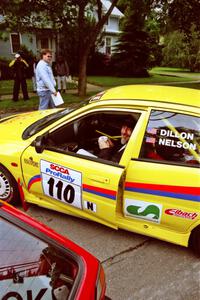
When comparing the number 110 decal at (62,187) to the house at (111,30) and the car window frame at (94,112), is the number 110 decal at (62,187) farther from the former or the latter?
the house at (111,30)

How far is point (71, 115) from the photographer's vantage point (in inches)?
134

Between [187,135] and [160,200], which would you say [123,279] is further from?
[187,135]

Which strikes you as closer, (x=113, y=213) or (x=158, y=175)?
(x=158, y=175)

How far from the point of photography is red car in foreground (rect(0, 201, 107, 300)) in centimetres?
154

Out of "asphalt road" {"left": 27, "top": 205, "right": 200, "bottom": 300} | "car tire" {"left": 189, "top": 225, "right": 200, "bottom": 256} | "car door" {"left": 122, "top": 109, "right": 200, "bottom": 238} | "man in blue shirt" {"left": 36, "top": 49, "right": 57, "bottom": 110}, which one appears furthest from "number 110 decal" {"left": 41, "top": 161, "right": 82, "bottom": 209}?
"man in blue shirt" {"left": 36, "top": 49, "right": 57, "bottom": 110}

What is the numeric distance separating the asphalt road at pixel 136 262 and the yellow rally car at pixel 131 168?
0.22 m

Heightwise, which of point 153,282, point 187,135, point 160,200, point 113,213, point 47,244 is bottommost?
point 153,282

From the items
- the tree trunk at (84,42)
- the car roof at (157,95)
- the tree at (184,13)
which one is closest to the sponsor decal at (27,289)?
the car roof at (157,95)

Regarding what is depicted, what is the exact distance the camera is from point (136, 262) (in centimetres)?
304

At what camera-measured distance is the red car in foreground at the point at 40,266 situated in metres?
1.54

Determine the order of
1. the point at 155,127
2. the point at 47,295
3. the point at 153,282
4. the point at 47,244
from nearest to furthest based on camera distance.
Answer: the point at 47,295, the point at 47,244, the point at 153,282, the point at 155,127

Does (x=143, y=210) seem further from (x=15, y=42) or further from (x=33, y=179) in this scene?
(x=15, y=42)

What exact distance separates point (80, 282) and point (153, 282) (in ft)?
4.59

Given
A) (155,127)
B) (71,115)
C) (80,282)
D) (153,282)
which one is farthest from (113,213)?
(80,282)
